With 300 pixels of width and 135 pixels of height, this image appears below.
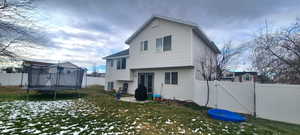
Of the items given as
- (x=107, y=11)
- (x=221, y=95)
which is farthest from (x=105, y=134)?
(x=107, y=11)

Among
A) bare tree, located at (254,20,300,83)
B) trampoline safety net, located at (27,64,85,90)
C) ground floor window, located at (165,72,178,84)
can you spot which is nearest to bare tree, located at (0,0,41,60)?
trampoline safety net, located at (27,64,85,90)

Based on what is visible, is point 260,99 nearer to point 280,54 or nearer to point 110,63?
point 280,54

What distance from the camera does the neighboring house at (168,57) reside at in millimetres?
9734

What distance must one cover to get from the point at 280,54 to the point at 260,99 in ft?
10.7

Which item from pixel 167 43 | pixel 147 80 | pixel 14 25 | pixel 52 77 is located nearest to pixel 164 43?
pixel 167 43

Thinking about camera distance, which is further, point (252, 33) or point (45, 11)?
point (252, 33)

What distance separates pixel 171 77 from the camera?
35.9 feet

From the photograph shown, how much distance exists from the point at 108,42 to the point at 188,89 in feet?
42.7

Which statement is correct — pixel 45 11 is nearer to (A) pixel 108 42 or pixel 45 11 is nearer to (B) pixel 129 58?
(B) pixel 129 58

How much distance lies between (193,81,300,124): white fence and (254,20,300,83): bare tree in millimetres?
1861

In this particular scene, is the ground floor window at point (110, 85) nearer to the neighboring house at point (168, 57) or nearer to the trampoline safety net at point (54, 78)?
the neighboring house at point (168, 57)

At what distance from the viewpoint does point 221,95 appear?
25.6ft

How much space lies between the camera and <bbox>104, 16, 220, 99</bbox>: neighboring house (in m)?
9.73

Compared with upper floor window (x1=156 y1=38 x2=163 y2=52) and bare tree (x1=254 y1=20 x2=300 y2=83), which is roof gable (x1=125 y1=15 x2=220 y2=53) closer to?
upper floor window (x1=156 y1=38 x2=163 y2=52)
